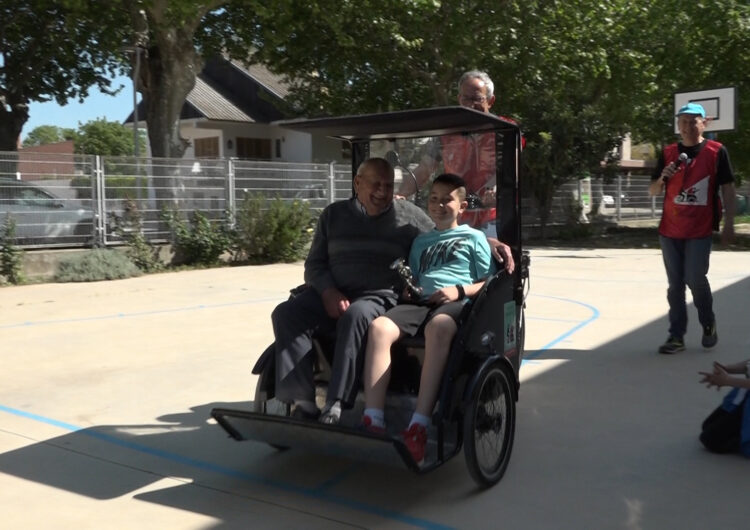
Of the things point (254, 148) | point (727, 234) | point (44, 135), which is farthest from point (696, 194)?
point (44, 135)

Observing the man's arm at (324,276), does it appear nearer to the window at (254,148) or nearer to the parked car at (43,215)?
the parked car at (43,215)

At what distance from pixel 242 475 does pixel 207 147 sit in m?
33.9

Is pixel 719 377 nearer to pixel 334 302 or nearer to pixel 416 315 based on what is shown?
pixel 416 315

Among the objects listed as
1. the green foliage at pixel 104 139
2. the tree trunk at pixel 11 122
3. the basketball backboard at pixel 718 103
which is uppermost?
the green foliage at pixel 104 139

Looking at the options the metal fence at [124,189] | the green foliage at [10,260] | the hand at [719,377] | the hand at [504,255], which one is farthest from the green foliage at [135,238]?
the hand at [719,377]

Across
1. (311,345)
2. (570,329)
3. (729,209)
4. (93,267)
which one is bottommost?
(570,329)

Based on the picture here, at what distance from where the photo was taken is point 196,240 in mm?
15258

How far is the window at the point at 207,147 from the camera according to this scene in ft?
118

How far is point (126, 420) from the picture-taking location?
517cm

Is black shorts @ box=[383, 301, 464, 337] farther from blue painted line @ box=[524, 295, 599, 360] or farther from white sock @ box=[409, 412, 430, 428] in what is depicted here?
blue painted line @ box=[524, 295, 599, 360]

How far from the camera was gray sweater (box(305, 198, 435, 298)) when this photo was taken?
4.41 meters

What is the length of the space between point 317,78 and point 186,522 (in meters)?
22.0

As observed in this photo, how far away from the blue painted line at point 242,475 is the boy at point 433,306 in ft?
1.04

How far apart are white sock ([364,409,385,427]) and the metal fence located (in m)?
11.0
